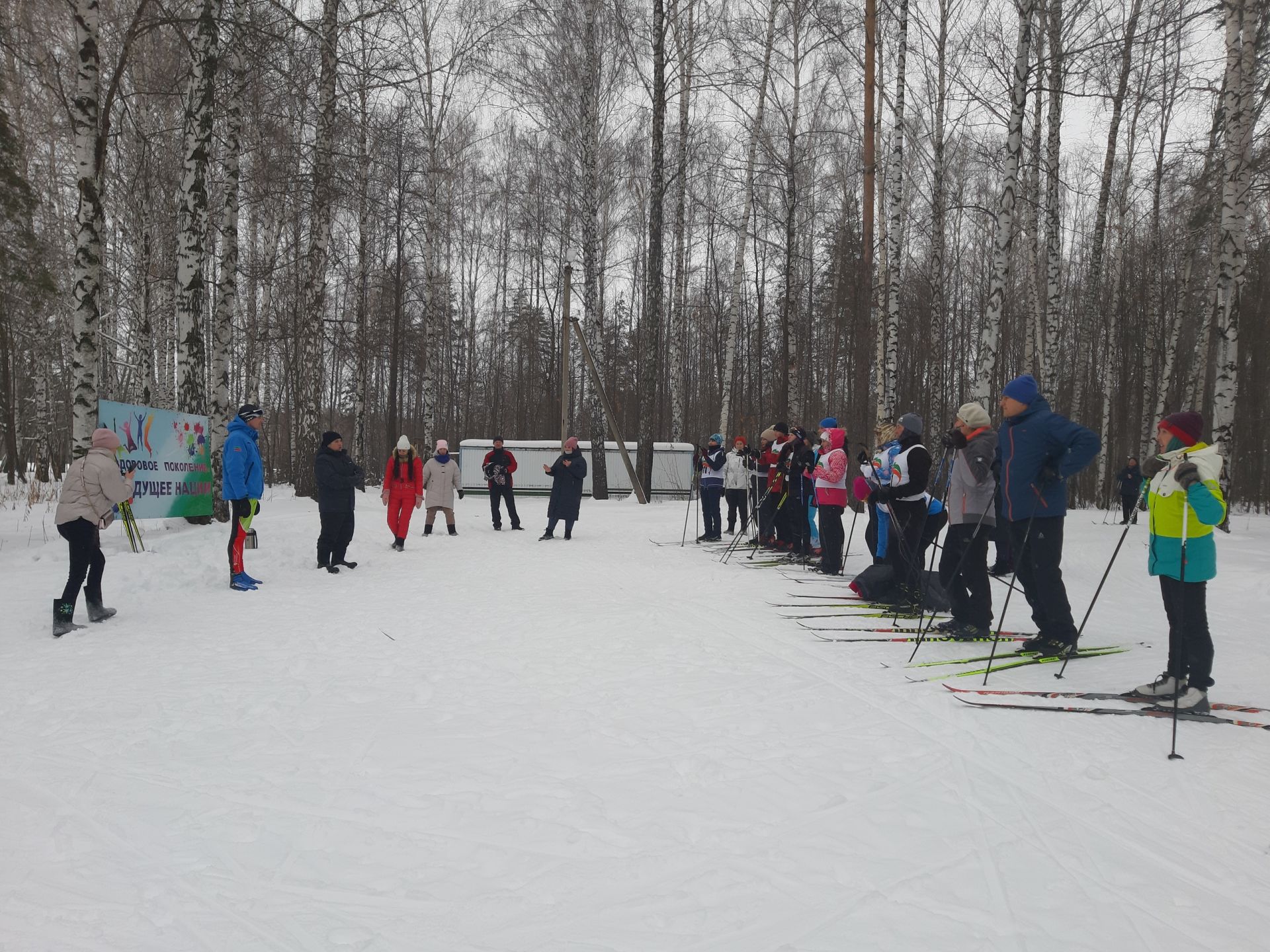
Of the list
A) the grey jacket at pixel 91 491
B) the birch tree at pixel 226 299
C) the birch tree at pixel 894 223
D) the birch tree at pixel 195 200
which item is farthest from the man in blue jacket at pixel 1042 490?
the birch tree at pixel 226 299

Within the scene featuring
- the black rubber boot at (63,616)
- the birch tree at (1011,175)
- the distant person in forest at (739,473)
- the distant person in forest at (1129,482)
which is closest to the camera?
the black rubber boot at (63,616)

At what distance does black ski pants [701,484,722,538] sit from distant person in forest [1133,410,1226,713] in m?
8.64

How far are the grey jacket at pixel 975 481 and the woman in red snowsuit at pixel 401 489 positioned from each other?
831cm

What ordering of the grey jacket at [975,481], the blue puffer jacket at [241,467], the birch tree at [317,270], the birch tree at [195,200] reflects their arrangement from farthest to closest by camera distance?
the birch tree at [317,270] → the birch tree at [195,200] → the blue puffer jacket at [241,467] → the grey jacket at [975,481]

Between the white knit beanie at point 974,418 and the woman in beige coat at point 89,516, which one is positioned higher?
the white knit beanie at point 974,418

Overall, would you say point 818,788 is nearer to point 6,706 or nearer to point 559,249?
point 6,706

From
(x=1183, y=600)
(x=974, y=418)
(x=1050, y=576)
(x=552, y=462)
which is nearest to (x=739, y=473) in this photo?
(x=974, y=418)

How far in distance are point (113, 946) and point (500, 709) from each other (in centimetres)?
225

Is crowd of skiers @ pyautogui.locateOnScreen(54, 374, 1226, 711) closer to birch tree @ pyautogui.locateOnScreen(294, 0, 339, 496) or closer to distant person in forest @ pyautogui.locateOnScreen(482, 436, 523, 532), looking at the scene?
distant person in forest @ pyautogui.locateOnScreen(482, 436, 523, 532)

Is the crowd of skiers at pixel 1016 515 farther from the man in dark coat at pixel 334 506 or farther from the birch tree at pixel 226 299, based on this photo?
the birch tree at pixel 226 299

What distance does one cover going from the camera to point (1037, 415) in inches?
225

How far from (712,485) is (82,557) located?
29.8 ft

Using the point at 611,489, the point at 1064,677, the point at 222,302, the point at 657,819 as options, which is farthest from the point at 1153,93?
the point at 657,819

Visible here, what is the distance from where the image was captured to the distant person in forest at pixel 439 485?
527 inches
